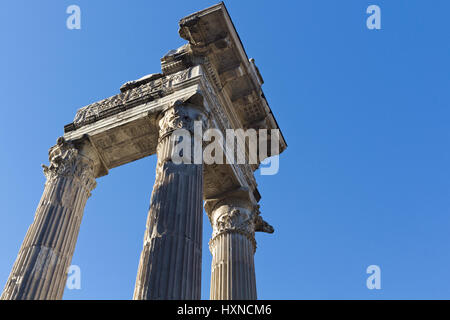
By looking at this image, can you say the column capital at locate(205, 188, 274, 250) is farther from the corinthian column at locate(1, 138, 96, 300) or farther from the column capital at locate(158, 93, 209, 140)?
the corinthian column at locate(1, 138, 96, 300)

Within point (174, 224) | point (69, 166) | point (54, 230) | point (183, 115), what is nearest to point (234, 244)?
point (183, 115)

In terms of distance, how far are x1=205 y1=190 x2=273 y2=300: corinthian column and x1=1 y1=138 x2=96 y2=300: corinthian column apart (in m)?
6.08

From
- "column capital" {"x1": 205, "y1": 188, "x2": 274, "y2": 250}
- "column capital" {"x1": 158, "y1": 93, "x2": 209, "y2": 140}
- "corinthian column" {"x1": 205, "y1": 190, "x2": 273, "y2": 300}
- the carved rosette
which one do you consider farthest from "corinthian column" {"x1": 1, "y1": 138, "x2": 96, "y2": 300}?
"corinthian column" {"x1": 205, "y1": 190, "x2": 273, "y2": 300}

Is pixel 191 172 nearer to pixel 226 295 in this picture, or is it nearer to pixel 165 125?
pixel 165 125

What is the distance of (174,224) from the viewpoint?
16.4 m

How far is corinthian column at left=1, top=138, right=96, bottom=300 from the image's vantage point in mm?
17891

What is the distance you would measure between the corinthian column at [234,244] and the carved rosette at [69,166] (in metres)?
5.86

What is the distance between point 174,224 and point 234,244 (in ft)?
22.7

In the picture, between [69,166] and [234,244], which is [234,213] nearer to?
[234,244]

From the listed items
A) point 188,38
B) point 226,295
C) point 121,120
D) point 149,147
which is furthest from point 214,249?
point 188,38

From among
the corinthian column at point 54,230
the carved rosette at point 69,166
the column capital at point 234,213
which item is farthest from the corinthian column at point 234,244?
the corinthian column at point 54,230

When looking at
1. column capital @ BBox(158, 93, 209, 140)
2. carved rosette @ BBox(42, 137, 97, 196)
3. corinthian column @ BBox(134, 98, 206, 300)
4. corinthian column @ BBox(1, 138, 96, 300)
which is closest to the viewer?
corinthian column @ BBox(134, 98, 206, 300)

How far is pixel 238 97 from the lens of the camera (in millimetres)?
26734

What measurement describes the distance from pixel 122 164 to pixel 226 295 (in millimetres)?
8149
